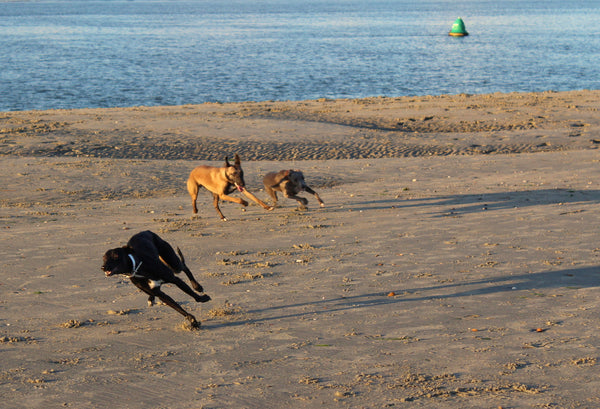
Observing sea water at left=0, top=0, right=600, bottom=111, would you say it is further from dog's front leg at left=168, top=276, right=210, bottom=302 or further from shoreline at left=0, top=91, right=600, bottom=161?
dog's front leg at left=168, top=276, right=210, bottom=302

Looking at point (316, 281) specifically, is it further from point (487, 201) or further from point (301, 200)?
point (487, 201)

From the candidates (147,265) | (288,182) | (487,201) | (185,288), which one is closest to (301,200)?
(288,182)

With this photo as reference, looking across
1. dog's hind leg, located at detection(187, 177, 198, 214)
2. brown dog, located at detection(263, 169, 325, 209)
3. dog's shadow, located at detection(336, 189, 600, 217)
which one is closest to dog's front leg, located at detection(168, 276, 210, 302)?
brown dog, located at detection(263, 169, 325, 209)

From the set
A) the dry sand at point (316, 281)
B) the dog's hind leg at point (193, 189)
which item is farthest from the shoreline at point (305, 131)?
the dog's hind leg at point (193, 189)

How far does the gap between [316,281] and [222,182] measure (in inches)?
144

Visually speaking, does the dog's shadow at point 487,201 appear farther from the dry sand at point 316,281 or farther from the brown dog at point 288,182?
the brown dog at point 288,182

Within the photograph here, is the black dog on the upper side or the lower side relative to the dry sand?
upper

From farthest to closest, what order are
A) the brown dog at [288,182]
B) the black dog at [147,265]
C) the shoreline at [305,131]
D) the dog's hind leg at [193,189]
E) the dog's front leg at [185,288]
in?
1. the shoreline at [305,131]
2. the dog's hind leg at [193,189]
3. the brown dog at [288,182]
4. the dog's front leg at [185,288]
5. the black dog at [147,265]

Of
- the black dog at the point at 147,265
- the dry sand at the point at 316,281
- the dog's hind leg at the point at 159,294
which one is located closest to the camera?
the dry sand at the point at 316,281

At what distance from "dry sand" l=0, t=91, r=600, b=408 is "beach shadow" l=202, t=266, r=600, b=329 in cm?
3

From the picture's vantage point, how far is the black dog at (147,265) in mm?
6930

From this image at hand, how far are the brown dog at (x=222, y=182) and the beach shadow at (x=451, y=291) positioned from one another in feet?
12.9

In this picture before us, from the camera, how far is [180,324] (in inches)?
307

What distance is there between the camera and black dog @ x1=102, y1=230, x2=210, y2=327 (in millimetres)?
6930
